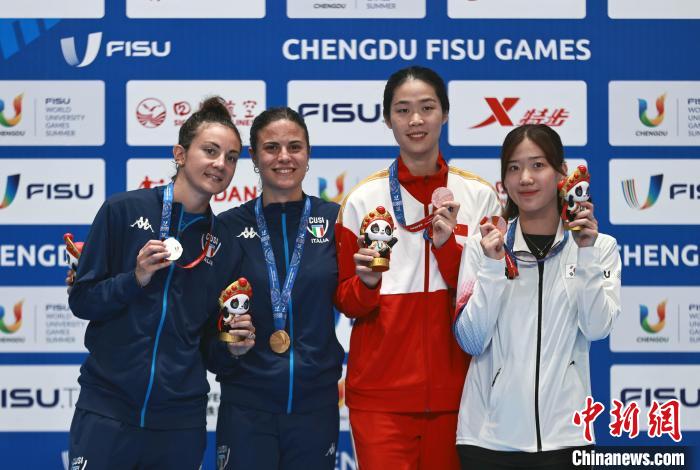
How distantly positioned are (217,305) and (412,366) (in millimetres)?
818

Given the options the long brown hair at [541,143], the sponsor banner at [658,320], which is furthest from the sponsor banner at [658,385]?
the long brown hair at [541,143]

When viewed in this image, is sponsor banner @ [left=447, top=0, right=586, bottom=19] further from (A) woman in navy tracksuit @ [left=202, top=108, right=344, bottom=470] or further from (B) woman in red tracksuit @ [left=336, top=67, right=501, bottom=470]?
(A) woman in navy tracksuit @ [left=202, top=108, right=344, bottom=470]

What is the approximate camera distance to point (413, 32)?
4.57 metres

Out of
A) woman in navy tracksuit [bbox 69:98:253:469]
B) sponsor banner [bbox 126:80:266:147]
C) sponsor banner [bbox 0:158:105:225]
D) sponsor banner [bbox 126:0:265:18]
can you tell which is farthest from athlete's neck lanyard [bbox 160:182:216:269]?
sponsor banner [bbox 126:0:265:18]

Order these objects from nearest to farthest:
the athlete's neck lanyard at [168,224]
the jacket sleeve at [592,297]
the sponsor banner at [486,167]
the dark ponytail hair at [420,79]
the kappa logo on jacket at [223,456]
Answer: the jacket sleeve at [592,297]
the athlete's neck lanyard at [168,224]
the kappa logo on jacket at [223,456]
the dark ponytail hair at [420,79]
the sponsor banner at [486,167]

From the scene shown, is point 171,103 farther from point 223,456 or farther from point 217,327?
point 223,456

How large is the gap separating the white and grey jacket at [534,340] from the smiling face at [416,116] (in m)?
0.59

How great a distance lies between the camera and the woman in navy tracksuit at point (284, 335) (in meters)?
3.00

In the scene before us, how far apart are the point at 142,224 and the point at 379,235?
914mm

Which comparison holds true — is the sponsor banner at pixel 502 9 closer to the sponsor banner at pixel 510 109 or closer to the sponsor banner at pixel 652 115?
the sponsor banner at pixel 510 109

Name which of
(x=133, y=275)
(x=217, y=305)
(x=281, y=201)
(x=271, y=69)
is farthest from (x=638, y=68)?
(x=133, y=275)

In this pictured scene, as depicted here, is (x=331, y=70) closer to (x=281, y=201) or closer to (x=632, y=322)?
(x=281, y=201)

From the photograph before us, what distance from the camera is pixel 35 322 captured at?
4586 mm

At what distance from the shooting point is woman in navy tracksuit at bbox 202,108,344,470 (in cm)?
Result: 300
